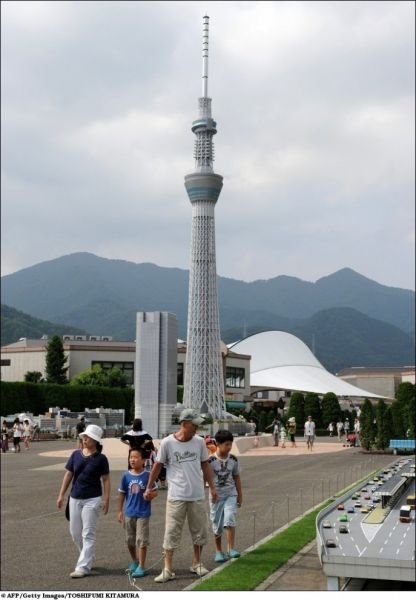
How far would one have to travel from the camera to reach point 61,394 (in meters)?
77.2

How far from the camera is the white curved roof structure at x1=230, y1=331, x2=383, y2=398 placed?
122m

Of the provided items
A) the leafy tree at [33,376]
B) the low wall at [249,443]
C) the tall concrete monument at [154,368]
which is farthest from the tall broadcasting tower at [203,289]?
the low wall at [249,443]

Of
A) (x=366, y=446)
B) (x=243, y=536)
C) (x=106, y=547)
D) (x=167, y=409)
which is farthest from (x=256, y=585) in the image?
(x=167, y=409)

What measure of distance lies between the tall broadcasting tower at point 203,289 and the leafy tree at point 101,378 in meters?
14.2

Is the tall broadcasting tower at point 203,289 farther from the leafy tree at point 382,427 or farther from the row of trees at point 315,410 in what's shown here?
the leafy tree at point 382,427

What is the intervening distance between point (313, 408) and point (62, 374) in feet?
137

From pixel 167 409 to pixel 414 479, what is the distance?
5053cm

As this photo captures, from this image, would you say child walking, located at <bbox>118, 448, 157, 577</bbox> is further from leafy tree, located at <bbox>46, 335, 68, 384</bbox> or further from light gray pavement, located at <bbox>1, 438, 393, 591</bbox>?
leafy tree, located at <bbox>46, 335, 68, 384</bbox>

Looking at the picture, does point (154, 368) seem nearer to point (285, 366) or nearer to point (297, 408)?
point (297, 408)

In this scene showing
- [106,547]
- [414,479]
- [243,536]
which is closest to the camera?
[414,479]

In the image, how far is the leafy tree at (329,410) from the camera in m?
67.0

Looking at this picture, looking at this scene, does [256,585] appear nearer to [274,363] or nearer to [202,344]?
[202,344]

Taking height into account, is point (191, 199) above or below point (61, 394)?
above

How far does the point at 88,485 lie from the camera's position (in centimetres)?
601
